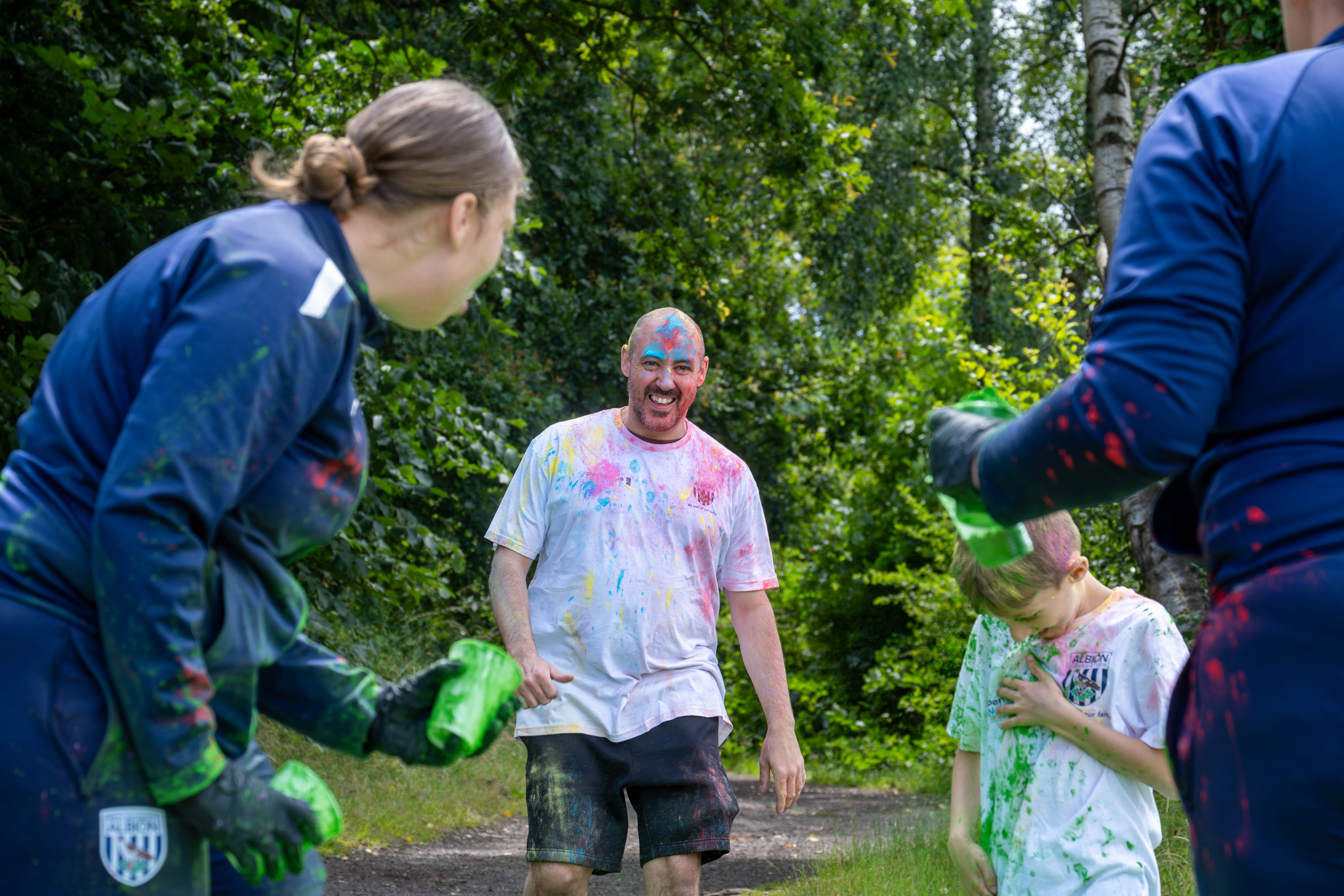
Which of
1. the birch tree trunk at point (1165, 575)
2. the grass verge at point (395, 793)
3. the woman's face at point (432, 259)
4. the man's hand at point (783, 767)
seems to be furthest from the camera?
the grass verge at point (395, 793)

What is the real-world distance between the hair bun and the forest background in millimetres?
3149

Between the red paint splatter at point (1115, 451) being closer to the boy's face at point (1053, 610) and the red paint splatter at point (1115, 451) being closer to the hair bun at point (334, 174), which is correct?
the hair bun at point (334, 174)

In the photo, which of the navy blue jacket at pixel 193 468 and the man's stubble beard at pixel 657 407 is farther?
the man's stubble beard at pixel 657 407

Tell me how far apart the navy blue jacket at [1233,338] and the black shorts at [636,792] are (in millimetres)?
2346

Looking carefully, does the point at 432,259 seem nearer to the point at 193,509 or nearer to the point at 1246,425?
the point at 193,509

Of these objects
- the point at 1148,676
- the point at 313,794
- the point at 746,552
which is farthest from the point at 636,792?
the point at 313,794

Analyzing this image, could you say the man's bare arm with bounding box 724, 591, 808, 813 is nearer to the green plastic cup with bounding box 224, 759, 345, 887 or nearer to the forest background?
the green plastic cup with bounding box 224, 759, 345, 887

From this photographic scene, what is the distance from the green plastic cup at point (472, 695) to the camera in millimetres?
1729

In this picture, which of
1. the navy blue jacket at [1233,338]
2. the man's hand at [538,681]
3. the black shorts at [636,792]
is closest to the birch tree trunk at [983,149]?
the black shorts at [636,792]

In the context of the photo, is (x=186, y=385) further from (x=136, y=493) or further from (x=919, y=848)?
(x=919, y=848)

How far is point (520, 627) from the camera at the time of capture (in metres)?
3.67

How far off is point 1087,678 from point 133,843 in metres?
1.94

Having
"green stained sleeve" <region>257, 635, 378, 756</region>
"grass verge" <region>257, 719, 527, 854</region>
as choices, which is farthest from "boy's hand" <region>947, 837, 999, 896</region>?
"grass verge" <region>257, 719, 527, 854</region>

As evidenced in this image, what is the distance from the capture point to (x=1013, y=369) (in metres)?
9.26
